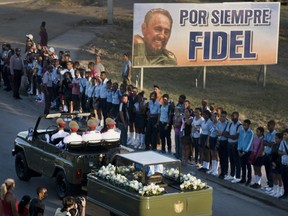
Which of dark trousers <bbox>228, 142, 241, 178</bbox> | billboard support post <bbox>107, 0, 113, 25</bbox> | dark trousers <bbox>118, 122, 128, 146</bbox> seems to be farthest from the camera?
billboard support post <bbox>107, 0, 113, 25</bbox>

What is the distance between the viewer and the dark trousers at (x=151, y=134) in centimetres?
2352

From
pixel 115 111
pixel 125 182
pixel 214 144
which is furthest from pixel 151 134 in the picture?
pixel 125 182

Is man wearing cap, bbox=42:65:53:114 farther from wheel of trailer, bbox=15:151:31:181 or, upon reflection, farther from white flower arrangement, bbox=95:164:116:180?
white flower arrangement, bbox=95:164:116:180

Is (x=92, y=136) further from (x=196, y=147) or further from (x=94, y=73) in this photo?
(x=94, y=73)

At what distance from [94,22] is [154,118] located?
949 inches

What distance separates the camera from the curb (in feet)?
63.7

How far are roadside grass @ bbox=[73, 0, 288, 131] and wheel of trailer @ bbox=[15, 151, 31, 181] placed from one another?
1194 cm

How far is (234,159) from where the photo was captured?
20.8 metres

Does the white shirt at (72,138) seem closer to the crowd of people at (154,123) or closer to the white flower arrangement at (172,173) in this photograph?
the crowd of people at (154,123)

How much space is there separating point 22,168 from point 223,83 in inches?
754

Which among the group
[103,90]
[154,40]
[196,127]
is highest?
[154,40]

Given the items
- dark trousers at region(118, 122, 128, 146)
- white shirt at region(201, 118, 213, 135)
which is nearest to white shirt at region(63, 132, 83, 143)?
white shirt at region(201, 118, 213, 135)

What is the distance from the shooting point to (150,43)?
101 ft

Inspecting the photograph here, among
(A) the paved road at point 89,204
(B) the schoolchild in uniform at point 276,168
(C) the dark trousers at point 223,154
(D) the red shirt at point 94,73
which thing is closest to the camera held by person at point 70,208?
(A) the paved road at point 89,204
